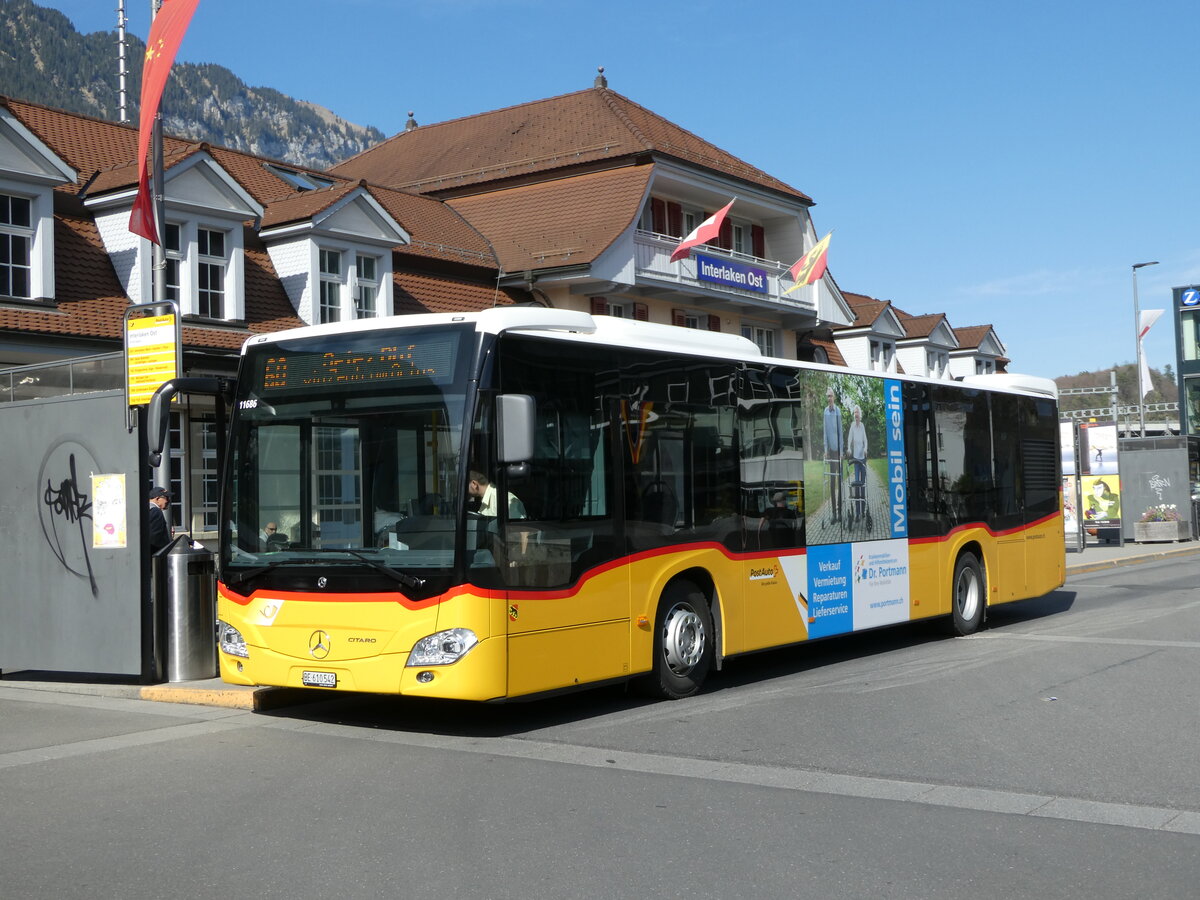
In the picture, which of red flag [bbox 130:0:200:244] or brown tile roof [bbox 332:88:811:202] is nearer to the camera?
red flag [bbox 130:0:200:244]

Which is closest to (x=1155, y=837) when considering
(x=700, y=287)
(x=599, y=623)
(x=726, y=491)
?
(x=599, y=623)

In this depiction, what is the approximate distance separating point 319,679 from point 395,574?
1.03m

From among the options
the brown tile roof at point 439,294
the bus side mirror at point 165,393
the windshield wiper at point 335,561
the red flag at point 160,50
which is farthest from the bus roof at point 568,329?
the brown tile roof at point 439,294

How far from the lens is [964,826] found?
6680 mm

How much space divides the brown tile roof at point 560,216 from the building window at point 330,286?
5855 millimetres

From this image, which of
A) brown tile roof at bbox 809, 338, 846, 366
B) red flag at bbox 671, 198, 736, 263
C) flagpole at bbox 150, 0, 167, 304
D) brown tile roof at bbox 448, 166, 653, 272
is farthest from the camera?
brown tile roof at bbox 809, 338, 846, 366

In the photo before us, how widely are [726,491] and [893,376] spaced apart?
3.90 m

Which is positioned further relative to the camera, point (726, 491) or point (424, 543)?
point (726, 491)

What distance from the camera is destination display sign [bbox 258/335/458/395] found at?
9.41 m

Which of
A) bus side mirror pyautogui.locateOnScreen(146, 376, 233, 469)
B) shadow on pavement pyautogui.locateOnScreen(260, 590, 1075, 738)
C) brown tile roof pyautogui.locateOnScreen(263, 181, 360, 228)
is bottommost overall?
shadow on pavement pyautogui.locateOnScreen(260, 590, 1075, 738)

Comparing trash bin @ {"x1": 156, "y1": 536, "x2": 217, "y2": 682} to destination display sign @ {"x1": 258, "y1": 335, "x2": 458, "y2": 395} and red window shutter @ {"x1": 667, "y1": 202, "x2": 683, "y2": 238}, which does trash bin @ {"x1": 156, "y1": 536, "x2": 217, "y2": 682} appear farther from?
red window shutter @ {"x1": 667, "y1": 202, "x2": 683, "y2": 238}

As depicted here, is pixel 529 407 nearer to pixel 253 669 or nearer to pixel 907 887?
pixel 253 669

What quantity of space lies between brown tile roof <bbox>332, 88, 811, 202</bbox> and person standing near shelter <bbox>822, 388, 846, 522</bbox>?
1991 centimetres

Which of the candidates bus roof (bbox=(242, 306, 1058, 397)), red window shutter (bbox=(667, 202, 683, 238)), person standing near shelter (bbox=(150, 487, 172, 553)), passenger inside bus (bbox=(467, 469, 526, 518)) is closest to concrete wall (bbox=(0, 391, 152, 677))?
person standing near shelter (bbox=(150, 487, 172, 553))
